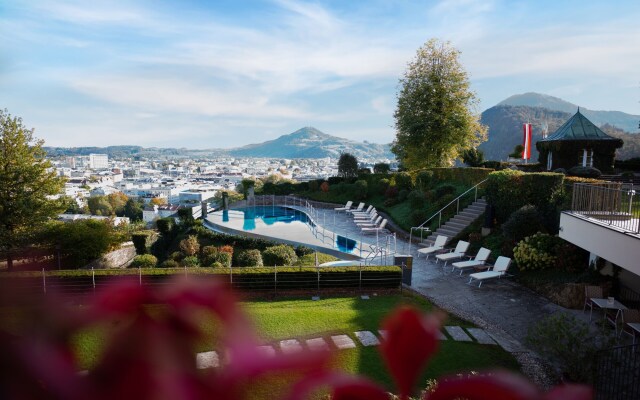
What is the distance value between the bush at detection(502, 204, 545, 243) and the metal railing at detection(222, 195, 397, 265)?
4069mm

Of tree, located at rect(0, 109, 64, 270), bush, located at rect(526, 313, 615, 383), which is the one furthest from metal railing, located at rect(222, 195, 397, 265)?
tree, located at rect(0, 109, 64, 270)

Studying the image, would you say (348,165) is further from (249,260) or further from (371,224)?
(249,260)

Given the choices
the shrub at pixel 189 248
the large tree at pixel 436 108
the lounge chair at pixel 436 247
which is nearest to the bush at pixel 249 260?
the shrub at pixel 189 248

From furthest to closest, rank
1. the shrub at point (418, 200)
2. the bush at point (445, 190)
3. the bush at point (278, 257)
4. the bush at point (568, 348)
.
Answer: the shrub at point (418, 200), the bush at point (445, 190), the bush at point (278, 257), the bush at point (568, 348)

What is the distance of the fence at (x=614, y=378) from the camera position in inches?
233

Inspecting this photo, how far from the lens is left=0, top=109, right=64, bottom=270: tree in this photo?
16750 mm

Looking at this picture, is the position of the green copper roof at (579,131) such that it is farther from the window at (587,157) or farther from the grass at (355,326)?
the grass at (355,326)

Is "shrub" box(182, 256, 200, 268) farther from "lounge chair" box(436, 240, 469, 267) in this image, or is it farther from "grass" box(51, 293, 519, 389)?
"lounge chair" box(436, 240, 469, 267)

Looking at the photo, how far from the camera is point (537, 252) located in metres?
11.8

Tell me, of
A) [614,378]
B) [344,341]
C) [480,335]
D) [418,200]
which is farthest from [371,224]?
[614,378]

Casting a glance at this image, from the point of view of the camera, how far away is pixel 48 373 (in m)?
0.39

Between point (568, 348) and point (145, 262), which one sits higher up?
point (568, 348)

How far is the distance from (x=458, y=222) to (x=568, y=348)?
431 inches

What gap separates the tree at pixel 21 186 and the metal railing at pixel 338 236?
40.9ft
